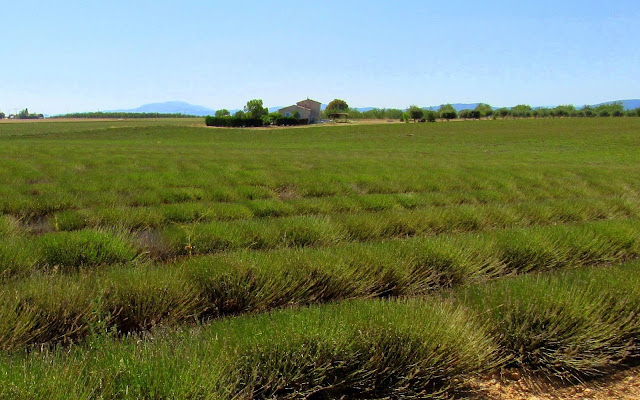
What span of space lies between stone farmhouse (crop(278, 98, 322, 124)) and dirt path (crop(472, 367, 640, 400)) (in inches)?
3074

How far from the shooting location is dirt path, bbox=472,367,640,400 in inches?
112

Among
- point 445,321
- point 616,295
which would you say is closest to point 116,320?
point 445,321

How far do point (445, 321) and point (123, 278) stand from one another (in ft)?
8.01

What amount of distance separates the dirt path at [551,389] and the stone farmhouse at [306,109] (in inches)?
3074

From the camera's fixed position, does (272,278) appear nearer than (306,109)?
Yes

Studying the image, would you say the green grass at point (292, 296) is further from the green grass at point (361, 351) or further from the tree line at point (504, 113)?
the tree line at point (504, 113)

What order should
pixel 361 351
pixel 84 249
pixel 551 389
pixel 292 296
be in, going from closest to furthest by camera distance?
1. pixel 361 351
2. pixel 551 389
3. pixel 292 296
4. pixel 84 249

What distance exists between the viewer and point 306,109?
83.7 metres

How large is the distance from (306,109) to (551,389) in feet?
271

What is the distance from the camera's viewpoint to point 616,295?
364 cm

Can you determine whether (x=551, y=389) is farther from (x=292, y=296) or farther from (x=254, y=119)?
(x=254, y=119)

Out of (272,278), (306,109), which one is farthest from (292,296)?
(306,109)

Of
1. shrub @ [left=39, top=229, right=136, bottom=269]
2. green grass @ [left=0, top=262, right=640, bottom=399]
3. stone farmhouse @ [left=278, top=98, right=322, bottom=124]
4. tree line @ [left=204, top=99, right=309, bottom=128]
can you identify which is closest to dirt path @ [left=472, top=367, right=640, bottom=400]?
green grass @ [left=0, top=262, right=640, bottom=399]

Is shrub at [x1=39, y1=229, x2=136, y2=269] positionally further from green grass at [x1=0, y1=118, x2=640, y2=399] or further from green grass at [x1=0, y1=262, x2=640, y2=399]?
green grass at [x1=0, y1=262, x2=640, y2=399]
